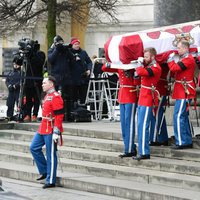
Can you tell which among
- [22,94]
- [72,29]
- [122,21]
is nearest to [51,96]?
[22,94]

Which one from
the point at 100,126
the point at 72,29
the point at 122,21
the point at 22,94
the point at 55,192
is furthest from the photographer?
the point at 72,29

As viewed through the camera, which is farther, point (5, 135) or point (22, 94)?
point (22, 94)

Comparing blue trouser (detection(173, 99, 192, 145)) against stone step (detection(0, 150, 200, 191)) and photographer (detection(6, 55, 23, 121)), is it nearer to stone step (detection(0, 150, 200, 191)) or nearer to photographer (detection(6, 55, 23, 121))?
stone step (detection(0, 150, 200, 191))

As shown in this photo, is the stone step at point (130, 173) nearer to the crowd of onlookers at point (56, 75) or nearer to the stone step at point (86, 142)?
the stone step at point (86, 142)

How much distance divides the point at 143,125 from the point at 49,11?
22544 mm

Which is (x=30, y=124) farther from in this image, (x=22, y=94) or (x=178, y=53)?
(x=178, y=53)

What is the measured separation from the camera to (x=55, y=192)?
50.0ft

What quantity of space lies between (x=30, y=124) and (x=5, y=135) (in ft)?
1.95

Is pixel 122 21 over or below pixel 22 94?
over

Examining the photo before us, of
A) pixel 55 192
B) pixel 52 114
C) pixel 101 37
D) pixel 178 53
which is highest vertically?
pixel 101 37

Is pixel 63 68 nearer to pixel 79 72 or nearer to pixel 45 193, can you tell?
pixel 79 72

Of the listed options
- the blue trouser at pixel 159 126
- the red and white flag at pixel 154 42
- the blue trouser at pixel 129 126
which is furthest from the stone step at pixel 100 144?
the red and white flag at pixel 154 42

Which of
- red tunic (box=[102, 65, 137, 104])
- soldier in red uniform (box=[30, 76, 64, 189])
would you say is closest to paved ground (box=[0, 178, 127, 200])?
soldier in red uniform (box=[30, 76, 64, 189])

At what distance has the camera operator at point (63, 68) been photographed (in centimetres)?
2052
